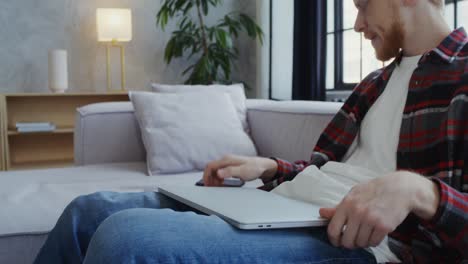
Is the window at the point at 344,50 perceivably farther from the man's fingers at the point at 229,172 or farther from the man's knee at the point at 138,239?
the man's knee at the point at 138,239

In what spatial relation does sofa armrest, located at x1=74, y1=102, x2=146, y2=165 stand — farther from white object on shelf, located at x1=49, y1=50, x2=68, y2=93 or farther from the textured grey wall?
the textured grey wall

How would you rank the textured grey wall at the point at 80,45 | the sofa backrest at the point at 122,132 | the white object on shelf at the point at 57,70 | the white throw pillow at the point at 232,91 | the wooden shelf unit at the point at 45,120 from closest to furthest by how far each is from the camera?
the sofa backrest at the point at 122,132, the white throw pillow at the point at 232,91, the white object on shelf at the point at 57,70, the wooden shelf unit at the point at 45,120, the textured grey wall at the point at 80,45

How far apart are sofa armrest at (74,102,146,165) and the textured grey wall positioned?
1.83 m

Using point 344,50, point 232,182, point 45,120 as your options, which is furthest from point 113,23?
point 232,182

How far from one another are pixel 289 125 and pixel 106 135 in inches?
29.8

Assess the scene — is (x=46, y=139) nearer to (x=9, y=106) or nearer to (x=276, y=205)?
(x=9, y=106)

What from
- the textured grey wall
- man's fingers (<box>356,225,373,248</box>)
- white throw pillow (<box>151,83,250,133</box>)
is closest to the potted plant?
the textured grey wall

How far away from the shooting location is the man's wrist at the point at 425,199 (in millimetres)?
757

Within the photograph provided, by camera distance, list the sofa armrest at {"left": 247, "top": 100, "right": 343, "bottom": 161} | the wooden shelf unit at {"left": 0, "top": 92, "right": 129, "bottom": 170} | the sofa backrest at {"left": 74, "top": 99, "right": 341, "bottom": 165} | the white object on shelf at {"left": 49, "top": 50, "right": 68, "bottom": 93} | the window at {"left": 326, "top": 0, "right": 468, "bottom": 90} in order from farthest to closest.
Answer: the wooden shelf unit at {"left": 0, "top": 92, "right": 129, "bottom": 170} → the white object on shelf at {"left": 49, "top": 50, "right": 68, "bottom": 93} → the window at {"left": 326, "top": 0, "right": 468, "bottom": 90} → the sofa backrest at {"left": 74, "top": 99, "right": 341, "bottom": 165} → the sofa armrest at {"left": 247, "top": 100, "right": 343, "bottom": 161}

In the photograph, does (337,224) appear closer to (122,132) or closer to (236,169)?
(236,169)

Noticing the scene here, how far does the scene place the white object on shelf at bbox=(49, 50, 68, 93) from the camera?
12.7 feet

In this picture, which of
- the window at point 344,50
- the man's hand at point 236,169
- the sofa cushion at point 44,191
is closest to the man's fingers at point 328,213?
the man's hand at point 236,169

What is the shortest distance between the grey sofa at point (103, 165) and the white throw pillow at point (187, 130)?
0.23 feet

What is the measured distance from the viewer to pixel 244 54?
449cm
